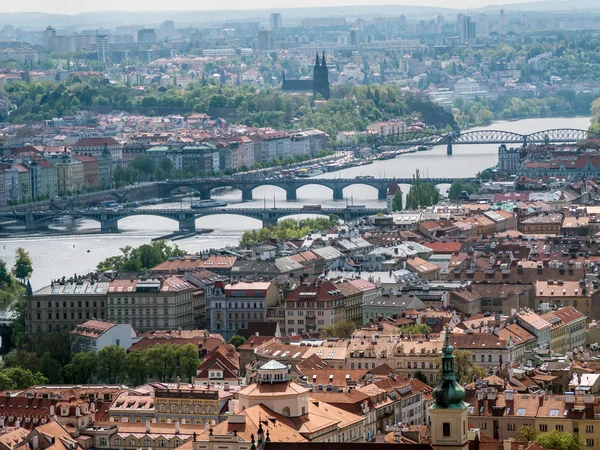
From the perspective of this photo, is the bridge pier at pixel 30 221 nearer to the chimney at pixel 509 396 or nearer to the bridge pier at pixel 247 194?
the bridge pier at pixel 247 194

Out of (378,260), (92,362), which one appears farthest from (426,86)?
(92,362)

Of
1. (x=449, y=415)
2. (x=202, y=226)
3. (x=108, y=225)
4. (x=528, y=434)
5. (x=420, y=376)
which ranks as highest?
(x=449, y=415)

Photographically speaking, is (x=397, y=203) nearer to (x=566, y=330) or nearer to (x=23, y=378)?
(x=566, y=330)

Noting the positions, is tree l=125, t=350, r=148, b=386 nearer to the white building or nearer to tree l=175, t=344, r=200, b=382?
tree l=175, t=344, r=200, b=382

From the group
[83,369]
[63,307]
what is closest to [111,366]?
[83,369]

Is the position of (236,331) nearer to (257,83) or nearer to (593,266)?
(593,266)

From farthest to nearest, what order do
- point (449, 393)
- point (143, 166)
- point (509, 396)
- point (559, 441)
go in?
point (143, 166)
point (509, 396)
point (559, 441)
point (449, 393)

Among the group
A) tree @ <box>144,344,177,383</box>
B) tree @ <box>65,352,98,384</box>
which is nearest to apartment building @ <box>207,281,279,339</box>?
tree @ <box>65,352,98,384</box>

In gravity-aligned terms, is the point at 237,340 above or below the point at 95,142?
above
